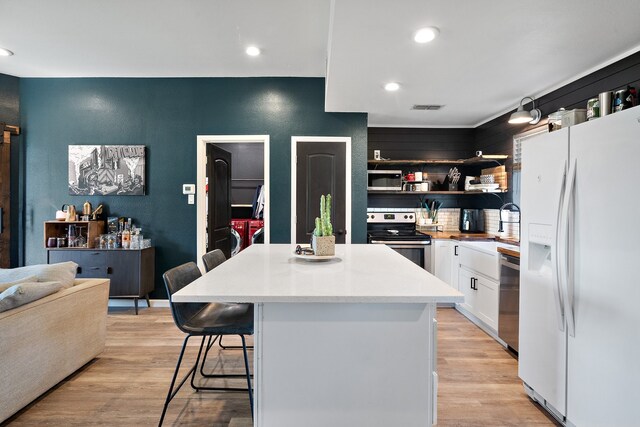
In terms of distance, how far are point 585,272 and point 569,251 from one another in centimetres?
12

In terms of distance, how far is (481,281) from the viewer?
335cm

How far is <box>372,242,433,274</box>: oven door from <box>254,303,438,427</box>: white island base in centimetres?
285

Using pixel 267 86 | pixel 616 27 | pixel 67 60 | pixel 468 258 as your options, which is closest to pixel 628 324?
pixel 616 27

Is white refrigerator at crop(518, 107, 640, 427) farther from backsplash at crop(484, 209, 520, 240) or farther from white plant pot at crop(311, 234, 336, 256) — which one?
backsplash at crop(484, 209, 520, 240)

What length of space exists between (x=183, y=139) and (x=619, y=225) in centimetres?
410

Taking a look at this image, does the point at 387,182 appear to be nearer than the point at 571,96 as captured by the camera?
No

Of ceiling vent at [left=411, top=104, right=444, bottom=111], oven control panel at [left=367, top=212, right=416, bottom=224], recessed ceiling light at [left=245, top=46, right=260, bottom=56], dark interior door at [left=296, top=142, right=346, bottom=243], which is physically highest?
recessed ceiling light at [left=245, top=46, right=260, bottom=56]

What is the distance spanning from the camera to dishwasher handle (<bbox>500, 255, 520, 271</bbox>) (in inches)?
105

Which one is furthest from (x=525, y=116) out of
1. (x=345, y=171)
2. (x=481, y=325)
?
(x=481, y=325)

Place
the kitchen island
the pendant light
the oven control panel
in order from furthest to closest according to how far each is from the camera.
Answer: the oven control panel → the pendant light → the kitchen island

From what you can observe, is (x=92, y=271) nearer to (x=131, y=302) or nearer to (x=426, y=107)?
(x=131, y=302)

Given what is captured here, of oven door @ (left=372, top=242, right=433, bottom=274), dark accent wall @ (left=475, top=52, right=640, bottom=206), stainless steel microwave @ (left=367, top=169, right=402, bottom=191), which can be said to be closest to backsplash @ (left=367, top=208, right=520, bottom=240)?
dark accent wall @ (left=475, top=52, right=640, bottom=206)

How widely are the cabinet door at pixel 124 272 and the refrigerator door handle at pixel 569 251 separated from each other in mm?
3904

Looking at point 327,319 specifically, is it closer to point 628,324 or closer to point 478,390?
point 628,324
